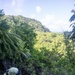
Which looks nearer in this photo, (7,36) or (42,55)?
(7,36)

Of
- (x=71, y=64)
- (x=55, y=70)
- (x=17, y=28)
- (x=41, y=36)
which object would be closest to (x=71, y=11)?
(x=71, y=64)

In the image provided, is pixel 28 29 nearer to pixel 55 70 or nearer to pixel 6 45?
pixel 55 70

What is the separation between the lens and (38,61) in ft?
134

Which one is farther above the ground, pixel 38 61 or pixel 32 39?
pixel 32 39

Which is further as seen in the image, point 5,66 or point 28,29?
point 28,29

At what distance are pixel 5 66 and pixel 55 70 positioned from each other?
14.2 m

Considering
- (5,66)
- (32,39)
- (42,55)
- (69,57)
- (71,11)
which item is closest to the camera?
(5,66)

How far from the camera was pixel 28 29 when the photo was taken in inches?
1585

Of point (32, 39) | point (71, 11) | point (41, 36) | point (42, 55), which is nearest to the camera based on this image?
point (71, 11)

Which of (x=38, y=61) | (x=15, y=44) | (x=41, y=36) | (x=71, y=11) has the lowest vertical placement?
(x=15, y=44)

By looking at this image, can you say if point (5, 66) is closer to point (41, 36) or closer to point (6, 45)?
point (6, 45)

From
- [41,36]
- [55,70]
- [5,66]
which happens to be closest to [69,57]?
[55,70]

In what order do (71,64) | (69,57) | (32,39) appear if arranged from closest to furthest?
(71,64), (69,57), (32,39)

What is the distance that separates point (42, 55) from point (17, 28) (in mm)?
8172
